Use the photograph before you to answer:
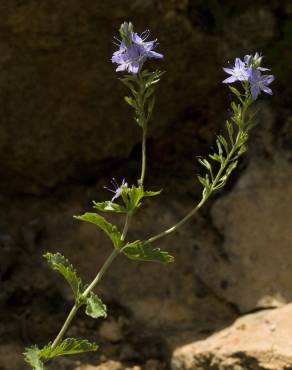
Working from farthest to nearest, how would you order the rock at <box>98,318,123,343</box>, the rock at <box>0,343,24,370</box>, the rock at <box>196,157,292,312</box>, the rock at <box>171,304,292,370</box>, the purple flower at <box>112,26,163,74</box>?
the rock at <box>196,157,292,312</box> < the rock at <box>98,318,123,343</box> < the rock at <box>0,343,24,370</box> < the rock at <box>171,304,292,370</box> < the purple flower at <box>112,26,163,74</box>

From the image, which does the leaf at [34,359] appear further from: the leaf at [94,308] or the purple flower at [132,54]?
the purple flower at [132,54]

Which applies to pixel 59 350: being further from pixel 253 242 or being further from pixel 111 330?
pixel 253 242

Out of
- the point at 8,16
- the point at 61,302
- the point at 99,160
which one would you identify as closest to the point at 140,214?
the point at 99,160

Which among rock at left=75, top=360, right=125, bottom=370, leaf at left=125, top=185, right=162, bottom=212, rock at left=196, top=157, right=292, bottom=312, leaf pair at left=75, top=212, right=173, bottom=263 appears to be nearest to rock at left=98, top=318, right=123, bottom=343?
rock at left=75, top=360, right=125, bottom=370

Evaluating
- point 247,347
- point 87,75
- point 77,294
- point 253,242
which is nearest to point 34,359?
point 77,294

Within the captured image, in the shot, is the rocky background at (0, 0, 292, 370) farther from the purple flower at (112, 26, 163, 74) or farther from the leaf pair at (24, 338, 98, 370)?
the purple flower at (112, 26, 163, 74)

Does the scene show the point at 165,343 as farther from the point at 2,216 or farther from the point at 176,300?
the point at 2,216
